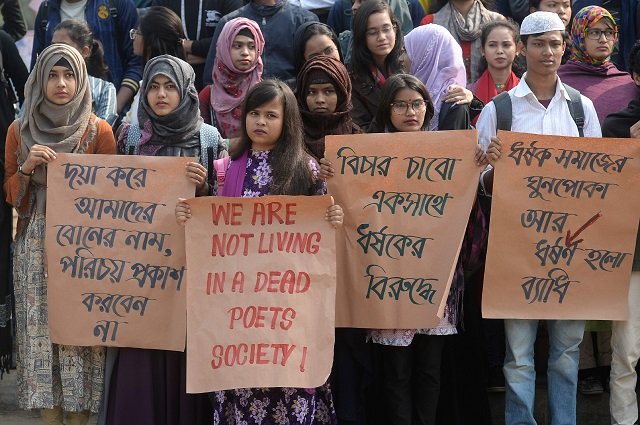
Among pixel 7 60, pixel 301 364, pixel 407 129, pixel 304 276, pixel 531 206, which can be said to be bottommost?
pixel 301 364

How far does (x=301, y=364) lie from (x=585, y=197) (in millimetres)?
1690

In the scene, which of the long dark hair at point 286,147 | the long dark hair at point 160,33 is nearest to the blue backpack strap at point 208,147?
the long dark hair at point 286,147

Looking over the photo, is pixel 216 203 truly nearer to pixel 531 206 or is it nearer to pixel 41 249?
pixel 41 249

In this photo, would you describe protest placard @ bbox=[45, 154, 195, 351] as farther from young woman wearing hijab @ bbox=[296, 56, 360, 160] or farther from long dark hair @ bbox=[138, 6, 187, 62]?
long dark hair @ bbox=[138, 6, 187, 62]

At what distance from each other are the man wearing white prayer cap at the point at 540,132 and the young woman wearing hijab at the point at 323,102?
0.75 meters

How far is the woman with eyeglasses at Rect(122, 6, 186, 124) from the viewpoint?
7605 millimetres

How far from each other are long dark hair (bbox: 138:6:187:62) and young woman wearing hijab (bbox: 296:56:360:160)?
158cm

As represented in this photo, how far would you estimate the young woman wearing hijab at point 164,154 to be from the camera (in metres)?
6.08

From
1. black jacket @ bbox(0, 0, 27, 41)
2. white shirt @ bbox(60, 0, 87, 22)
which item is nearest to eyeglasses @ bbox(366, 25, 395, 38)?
white shirt @ bbox(60, 0, 87, 22)

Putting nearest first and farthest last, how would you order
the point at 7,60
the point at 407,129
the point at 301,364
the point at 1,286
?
the point at 301,364 < the point at 407,129 < the point at 1,286 < the point at 7,60

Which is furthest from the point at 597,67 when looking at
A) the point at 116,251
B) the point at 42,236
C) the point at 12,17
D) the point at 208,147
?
the point at 12,17

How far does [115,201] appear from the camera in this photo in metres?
6.11

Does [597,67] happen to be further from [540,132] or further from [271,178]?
[271,178]

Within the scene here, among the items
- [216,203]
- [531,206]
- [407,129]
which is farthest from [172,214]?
[531,206]
